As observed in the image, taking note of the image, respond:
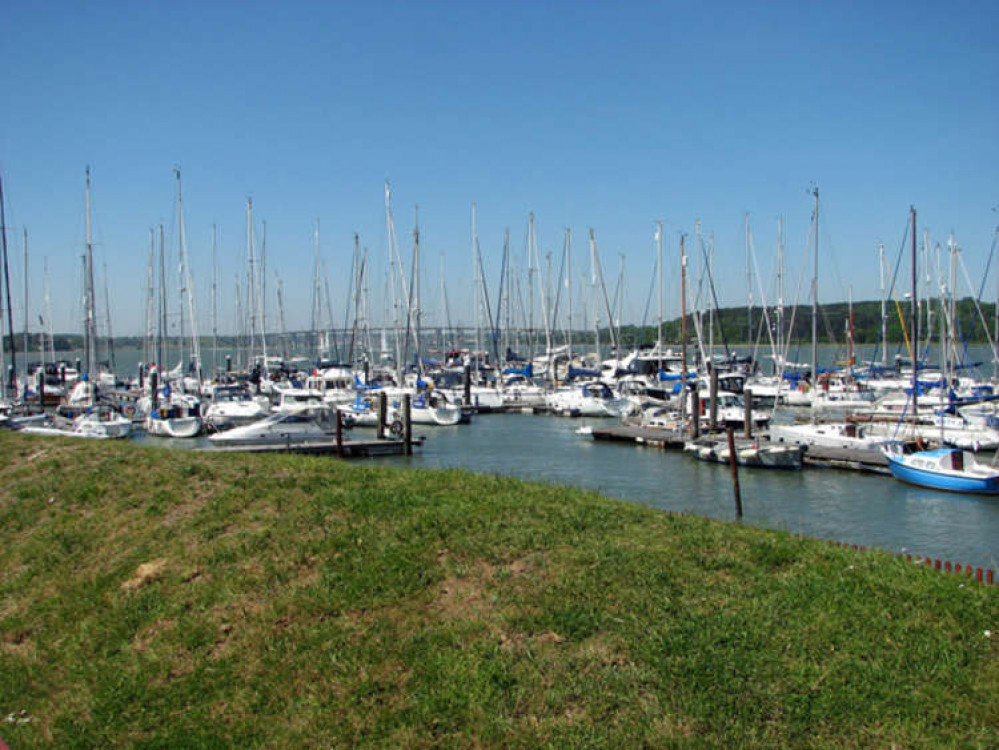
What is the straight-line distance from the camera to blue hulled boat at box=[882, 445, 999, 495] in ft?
93.0

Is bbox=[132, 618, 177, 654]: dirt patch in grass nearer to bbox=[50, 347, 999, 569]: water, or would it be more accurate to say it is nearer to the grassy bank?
the grassy bank

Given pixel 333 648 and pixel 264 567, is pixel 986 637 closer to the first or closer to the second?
pixel 333 648

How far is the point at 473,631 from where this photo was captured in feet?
26.7

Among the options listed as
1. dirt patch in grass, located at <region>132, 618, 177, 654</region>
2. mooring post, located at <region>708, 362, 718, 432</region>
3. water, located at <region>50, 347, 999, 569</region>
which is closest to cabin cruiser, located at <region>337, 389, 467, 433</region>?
water, located at <region>50, 347, 999, 569</region>

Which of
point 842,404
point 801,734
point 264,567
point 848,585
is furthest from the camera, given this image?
point 842,404

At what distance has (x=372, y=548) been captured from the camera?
10094 millimetres

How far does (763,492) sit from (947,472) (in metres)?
6.24

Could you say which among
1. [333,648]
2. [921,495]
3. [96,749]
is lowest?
[921,495]

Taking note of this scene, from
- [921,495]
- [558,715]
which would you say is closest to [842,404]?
[921,495]

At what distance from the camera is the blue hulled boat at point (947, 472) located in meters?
28.4

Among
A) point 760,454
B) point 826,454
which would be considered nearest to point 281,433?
point 760,454

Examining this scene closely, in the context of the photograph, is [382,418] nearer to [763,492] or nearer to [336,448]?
[336,448]

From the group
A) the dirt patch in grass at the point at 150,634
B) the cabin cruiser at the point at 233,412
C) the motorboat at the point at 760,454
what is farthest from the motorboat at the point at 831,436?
the dirt patch in grass at the point at 150,634

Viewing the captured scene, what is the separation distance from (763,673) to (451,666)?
277 cm
